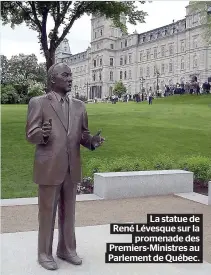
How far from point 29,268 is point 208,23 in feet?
111

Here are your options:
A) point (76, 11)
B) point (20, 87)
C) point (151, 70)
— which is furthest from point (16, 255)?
point (151, 70)

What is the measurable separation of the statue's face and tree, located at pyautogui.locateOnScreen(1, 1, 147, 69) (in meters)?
12.8

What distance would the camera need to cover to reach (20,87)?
42.7 meters

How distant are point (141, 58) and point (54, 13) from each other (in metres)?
86.6

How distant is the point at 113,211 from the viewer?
8523 millimetres

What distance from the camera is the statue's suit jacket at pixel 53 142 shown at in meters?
4.58

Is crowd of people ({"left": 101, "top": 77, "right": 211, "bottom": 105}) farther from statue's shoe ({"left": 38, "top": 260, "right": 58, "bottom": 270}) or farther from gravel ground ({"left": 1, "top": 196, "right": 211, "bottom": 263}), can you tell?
statue's shoe ({"left": 38, "top": 260, "right": 58, "bottom": 270})

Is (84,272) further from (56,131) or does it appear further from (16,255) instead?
(56,131)

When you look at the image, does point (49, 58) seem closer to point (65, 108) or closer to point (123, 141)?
point (123, 141)

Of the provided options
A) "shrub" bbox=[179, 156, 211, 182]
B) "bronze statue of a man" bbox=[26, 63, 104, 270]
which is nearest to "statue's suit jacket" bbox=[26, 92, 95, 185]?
"bronze statue of a man" bbox=[26, 63, 104, 270]

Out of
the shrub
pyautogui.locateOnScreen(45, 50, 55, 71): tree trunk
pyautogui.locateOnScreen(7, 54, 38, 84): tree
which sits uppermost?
pyautogui.locateOnScreen(7, 54, 38, 84): tree

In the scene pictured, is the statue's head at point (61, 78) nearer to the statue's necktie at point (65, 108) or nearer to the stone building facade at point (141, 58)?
the statue's necktie at point (65, 108)

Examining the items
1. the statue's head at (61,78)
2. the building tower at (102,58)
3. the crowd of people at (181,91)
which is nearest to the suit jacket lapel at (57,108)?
the statue's head at (61,78)

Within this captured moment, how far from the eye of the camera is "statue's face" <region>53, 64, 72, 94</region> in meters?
4.73
